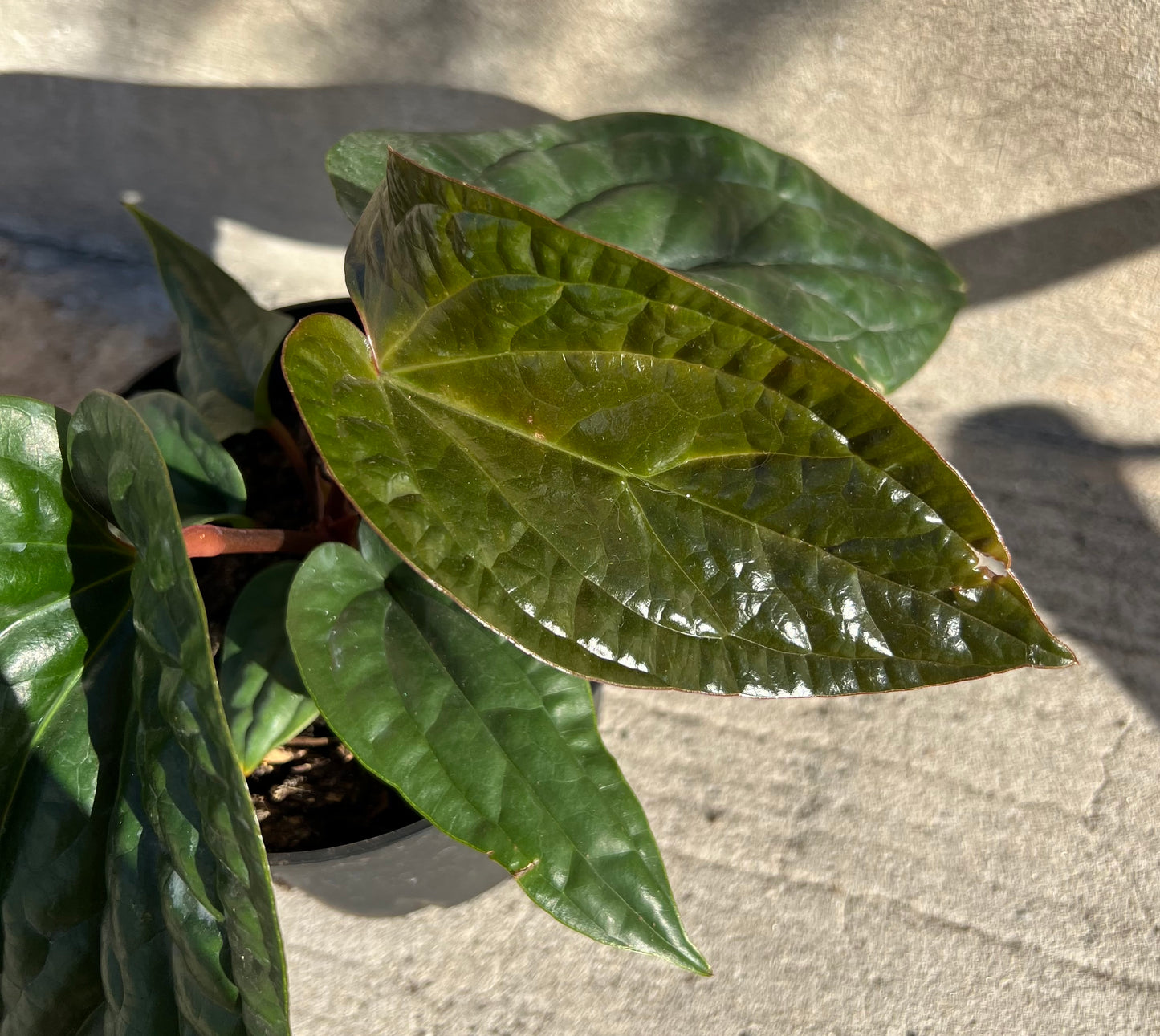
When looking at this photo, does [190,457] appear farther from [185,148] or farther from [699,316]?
[185,148]

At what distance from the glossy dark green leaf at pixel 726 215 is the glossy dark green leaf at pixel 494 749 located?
10.6 inches

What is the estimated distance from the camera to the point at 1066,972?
0.96 meters

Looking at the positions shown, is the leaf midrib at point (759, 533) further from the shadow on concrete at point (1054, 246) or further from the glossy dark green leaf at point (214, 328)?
the shadow on concrete at point (1054, 246)

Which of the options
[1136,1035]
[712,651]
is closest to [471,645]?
[712,651]

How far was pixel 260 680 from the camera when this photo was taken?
0.66 m

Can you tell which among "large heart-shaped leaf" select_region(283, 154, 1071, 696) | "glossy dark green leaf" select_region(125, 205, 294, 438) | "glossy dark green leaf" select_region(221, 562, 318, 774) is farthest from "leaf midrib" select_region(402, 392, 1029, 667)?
"glossy dark green leaf" select_region(125, 205, 294, 438)

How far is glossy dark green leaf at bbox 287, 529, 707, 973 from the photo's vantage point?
19.9 inches

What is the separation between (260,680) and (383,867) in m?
0.24

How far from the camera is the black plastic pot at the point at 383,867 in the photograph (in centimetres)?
74

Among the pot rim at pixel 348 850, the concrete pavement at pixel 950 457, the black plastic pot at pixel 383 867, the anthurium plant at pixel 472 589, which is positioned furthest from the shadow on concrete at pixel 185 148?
the pot rim at pixel 348 850

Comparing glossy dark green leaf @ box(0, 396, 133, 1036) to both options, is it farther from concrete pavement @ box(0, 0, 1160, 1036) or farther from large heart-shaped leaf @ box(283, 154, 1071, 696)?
concrete pavement @ box(0, 0, 1160, 1036)

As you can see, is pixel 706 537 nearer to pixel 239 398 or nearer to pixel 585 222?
pixel 585 222

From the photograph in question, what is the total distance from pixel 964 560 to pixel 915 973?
718 mm

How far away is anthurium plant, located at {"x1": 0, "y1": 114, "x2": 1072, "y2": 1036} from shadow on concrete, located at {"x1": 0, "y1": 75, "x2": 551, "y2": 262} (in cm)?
51
